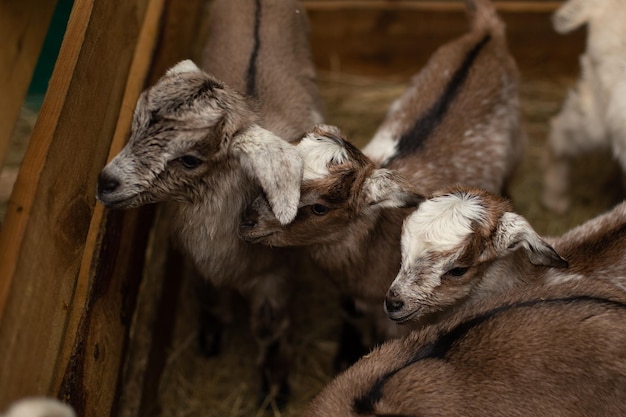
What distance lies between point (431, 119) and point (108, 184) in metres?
1.78

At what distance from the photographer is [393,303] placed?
10.4 feet

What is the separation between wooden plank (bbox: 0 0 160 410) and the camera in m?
2.65

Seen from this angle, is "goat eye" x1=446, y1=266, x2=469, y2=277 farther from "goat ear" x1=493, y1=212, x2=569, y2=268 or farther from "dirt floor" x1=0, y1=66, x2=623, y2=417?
"dirt floor" x1=0, y1=66, x2=623, y2=417

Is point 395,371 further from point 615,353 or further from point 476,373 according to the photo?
point 615,353

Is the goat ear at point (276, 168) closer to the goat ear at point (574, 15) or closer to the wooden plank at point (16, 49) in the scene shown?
the wooden plank at point (16, 49)

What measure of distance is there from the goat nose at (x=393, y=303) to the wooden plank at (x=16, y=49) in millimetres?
1789

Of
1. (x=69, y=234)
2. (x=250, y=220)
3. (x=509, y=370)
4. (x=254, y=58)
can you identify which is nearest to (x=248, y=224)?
(x=250, y=220)

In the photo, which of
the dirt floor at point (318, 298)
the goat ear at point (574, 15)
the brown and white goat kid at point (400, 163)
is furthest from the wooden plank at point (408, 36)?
the brown and white goat kid at point (400, 163)

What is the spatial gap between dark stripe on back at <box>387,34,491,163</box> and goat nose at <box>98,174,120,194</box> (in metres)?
1.45

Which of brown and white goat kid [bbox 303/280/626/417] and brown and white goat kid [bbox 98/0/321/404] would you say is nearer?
brown and white goat kid [bbox 303/280/626/417]

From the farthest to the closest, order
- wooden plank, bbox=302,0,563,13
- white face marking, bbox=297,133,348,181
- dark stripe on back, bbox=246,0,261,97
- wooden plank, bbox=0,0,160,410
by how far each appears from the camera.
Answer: wooden plank, bbox=302,0,563,13
dark stripe on back, bbox=246,0,261,97
white face marking, bbox=297,133,348,181
wooden plank, bbox=0,0,160,410

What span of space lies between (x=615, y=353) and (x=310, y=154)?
1.49 m

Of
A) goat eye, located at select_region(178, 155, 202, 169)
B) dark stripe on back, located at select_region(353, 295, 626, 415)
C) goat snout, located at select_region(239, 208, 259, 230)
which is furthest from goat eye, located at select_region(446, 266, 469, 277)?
goat eye, located at select_region(178, 155, 202, 169)

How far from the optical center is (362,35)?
5.93m
